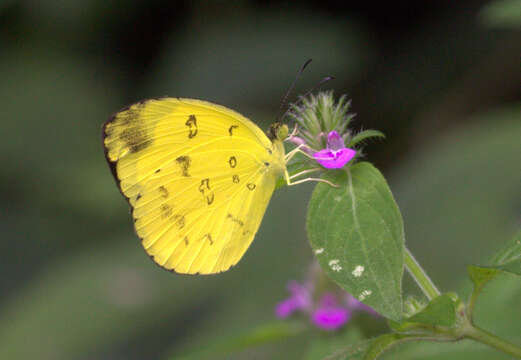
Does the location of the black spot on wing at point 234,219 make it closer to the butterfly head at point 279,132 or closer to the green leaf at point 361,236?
the butterfly head at point 279,132

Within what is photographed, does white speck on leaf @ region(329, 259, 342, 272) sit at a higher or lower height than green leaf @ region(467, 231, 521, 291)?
lower

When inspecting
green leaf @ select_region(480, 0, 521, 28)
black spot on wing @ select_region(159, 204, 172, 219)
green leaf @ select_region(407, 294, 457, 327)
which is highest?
green leaf @ select_region(480, 0, 521, 28)

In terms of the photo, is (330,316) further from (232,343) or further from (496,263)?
(496,263)

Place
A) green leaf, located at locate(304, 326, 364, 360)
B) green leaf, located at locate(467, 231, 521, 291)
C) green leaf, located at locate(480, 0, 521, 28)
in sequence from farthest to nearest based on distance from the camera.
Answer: green leaf, located at locate(304, 326, 364, 360), green leaf, located at locate(480, 0, 521, 28), green leaf, located at locate(467, 231, 521, 291)

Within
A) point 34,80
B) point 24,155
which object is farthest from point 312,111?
point 34,80

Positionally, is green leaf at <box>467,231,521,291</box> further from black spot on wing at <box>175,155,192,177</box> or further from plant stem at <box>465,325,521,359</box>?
black spot on wing at <box>175,155,192,177</box>

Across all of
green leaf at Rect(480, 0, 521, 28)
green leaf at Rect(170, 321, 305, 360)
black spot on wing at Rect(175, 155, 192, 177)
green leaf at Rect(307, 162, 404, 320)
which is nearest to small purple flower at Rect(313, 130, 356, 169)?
green leaf at Rect(307, 162, 404, 320)

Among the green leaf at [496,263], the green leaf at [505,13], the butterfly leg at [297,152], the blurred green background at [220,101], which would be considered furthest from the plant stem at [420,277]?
the blurred green background at [220,101]
